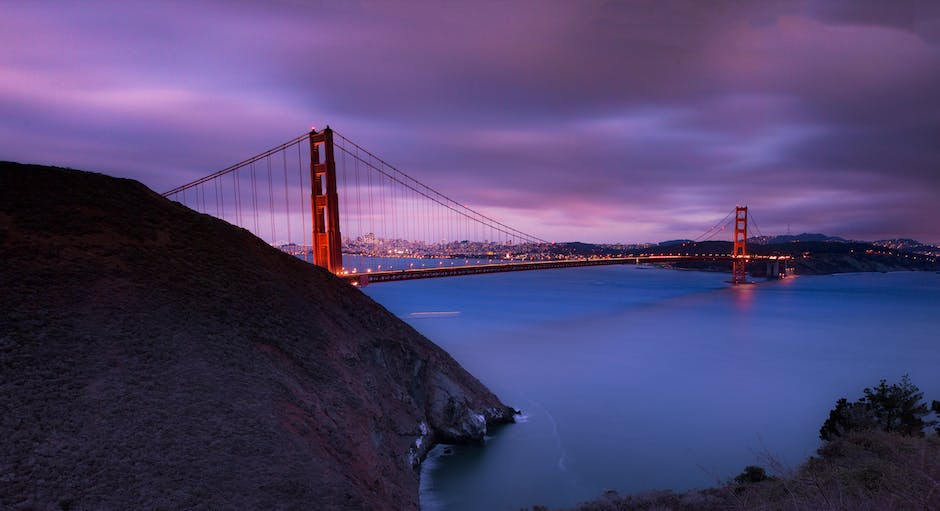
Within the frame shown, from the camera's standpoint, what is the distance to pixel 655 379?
36000mm

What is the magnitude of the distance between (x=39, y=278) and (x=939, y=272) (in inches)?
8629

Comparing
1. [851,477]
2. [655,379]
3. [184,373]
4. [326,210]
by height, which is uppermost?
[326,210]

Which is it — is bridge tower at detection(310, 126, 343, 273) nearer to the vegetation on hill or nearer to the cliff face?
the cliff face

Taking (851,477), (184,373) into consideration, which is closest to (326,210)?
(184,373)

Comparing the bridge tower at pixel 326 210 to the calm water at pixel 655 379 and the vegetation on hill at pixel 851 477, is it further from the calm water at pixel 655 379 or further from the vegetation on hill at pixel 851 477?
the vegetation on hill at pixel 851 477

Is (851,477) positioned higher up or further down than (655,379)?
higher up

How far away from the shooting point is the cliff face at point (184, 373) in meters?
9.45

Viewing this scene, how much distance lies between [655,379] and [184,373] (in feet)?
111

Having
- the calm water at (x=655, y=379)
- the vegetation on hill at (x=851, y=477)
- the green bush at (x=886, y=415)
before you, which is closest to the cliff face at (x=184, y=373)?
the calm water at (x=655, y=379)

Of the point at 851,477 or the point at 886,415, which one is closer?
the point at 851,477

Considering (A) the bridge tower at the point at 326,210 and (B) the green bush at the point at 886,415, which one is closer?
(B) the green bush at the point at 886,415

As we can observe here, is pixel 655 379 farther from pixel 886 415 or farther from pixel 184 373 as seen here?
pixel 184 373

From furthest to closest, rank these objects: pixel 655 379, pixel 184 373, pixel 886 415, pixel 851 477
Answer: pixel 655 379, pixel 886 415, pixel 184 373, pixel 851 477

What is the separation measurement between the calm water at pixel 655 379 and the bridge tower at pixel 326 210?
1499 cm
